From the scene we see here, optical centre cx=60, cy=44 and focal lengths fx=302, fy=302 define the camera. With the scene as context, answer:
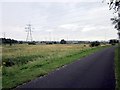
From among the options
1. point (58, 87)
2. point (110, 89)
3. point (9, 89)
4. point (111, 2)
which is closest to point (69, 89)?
point (58, 87)

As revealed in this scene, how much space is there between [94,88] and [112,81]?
2.67 m

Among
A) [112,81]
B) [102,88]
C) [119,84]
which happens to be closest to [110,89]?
[102,88]

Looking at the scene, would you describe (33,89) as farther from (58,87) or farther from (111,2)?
(111,2)

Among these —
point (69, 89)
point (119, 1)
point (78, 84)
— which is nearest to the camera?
point (69, 89)

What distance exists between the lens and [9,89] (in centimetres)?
1332

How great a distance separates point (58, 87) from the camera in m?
13.4

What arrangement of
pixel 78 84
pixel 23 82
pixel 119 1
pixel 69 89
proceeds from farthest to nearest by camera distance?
pixel 119 1, pixel 23 82, pixel 78 84, pixel 69 89

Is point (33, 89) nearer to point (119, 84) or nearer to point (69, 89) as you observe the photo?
point (69, 89)

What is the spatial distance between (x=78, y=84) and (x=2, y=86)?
3.58 m

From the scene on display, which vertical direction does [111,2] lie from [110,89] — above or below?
above

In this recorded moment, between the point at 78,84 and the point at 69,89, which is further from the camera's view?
the point at 78,84

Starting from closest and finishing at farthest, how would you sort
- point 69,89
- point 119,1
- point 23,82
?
point 69,89
point 23,82
point 119,1

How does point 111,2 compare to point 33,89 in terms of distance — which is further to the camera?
point 111,2

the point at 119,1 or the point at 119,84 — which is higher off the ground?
the point at 119,1
